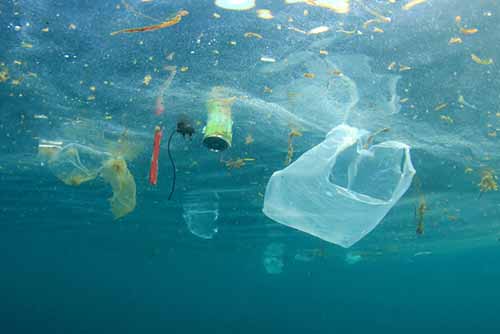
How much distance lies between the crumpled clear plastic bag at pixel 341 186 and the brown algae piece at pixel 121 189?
2.27m

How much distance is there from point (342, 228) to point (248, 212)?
16432 mm

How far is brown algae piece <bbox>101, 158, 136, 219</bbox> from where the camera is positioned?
602 cm

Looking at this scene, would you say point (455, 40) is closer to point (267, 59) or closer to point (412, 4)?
point (412, 4)

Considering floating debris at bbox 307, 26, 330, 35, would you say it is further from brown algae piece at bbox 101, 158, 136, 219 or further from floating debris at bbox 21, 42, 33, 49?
floating debris at bbox 21, 42, 33, 49

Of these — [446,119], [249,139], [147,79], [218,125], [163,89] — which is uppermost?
[446,119]

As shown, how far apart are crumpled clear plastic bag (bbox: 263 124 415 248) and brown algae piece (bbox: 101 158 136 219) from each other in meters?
2.27

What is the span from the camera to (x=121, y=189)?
618cm

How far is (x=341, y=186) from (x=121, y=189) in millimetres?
3531

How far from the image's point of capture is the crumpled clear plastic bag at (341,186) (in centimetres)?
539

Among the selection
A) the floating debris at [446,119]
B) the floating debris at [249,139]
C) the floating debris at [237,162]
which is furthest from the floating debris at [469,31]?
the floating debris at [237,162]

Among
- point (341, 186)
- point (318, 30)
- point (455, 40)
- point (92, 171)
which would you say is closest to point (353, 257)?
point (92, 171)

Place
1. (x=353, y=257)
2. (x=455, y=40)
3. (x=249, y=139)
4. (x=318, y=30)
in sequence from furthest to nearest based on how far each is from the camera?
(x=353, y=257) < (x=249, y=139) < (x=455, y=40) < (x=318, y=30)

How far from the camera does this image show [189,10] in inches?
235

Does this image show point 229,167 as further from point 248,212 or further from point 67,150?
point 248,212
